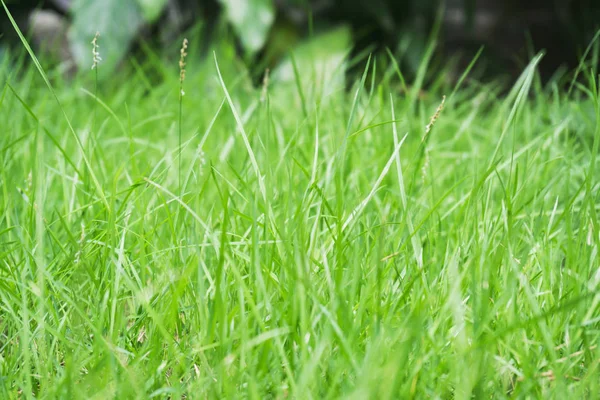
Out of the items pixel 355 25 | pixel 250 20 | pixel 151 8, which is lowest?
pixel 355 25

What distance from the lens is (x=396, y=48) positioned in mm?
2240

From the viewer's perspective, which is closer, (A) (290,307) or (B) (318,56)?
(A) (290,307)

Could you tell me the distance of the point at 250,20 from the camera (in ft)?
6.36

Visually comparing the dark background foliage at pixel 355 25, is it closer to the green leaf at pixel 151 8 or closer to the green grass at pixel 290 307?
the green leaf at pixel 151 8

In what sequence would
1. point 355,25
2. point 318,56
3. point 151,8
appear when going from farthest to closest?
point 355,25, point 318,56, point 151,8

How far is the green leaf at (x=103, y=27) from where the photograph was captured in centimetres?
199

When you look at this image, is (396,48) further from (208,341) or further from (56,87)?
(208,341)

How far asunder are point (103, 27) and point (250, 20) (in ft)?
1.54

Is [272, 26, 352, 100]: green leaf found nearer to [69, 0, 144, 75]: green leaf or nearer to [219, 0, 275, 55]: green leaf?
[219, 0, 275, 55]: green leaf

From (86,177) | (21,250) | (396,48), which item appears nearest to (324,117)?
(86,177)

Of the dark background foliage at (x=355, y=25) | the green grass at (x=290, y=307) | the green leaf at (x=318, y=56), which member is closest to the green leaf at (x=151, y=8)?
the dark background foliage at (x=355, y=25)

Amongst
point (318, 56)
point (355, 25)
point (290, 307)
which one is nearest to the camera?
point (290, 307)

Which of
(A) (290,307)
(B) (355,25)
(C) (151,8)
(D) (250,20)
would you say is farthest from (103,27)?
(A) (290,307)

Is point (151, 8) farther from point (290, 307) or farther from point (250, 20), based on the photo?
point (290, 307)
